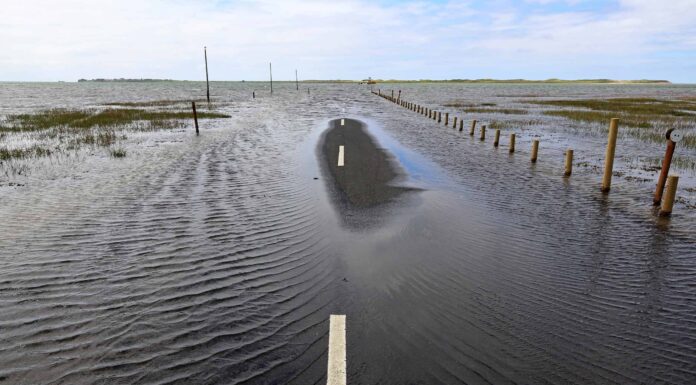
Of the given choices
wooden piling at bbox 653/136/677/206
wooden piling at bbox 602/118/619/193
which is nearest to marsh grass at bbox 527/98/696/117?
wooden piling at bbox 602/118/619/193

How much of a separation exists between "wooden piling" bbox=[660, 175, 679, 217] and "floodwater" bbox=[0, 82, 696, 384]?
1.03ft

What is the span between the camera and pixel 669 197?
33.0ft

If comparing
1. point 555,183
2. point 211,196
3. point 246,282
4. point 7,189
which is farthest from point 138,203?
point 555,183

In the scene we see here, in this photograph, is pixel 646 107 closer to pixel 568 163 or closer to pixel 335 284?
pixel 568 163

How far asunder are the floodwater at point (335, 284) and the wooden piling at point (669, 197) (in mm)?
313

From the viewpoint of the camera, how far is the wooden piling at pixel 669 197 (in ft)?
32.0

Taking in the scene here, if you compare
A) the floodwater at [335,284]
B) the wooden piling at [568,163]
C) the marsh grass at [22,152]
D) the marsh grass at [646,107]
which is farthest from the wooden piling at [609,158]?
the marsh grass at [646,107]

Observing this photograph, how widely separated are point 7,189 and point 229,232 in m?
8.28

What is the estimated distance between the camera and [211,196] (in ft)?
36.6

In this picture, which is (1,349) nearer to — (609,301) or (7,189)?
(609,301)

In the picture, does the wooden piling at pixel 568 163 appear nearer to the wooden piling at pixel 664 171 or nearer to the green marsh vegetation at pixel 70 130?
the wooden piling at pixel 664 171

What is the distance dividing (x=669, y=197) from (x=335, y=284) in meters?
8.91

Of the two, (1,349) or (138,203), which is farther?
(138,203)

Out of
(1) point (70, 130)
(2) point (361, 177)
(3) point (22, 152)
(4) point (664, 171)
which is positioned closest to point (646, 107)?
(4) point (664, 171)
